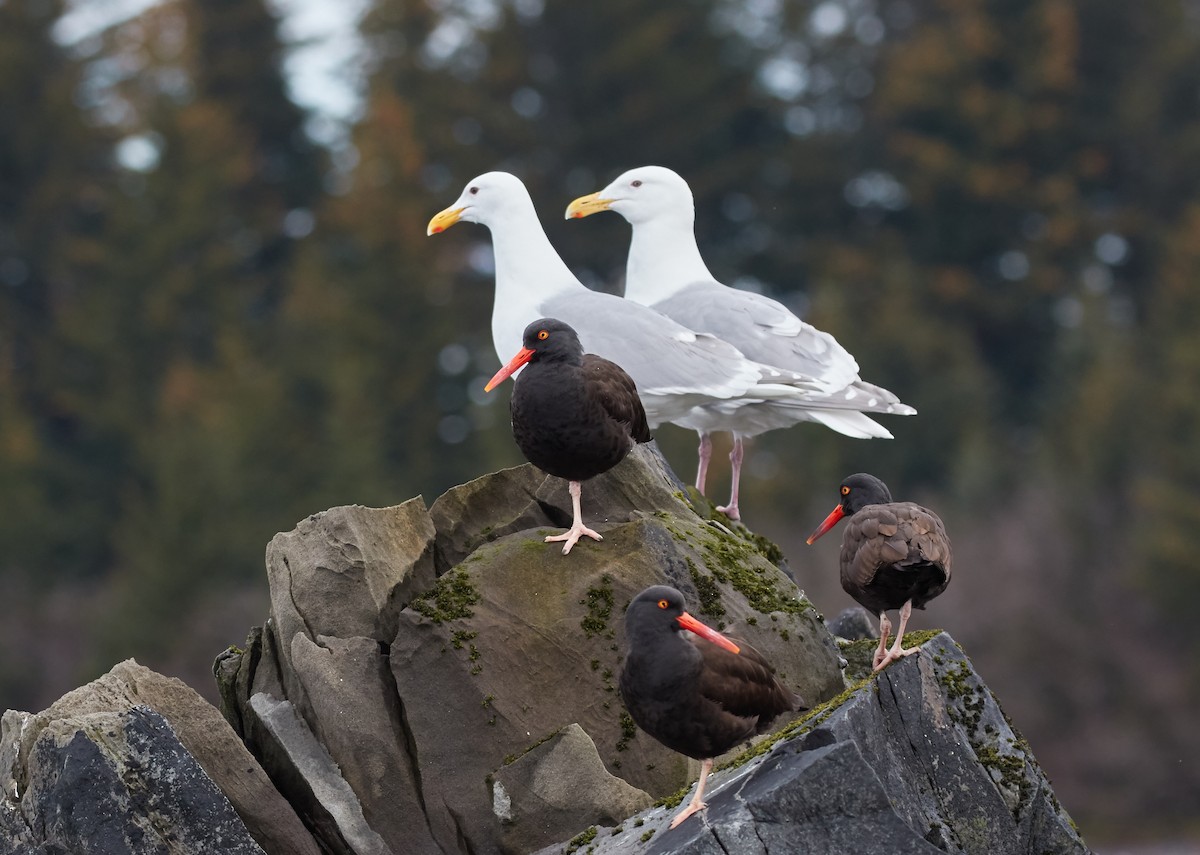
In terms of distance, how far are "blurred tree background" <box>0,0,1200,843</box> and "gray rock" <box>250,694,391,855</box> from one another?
3131 centimetres

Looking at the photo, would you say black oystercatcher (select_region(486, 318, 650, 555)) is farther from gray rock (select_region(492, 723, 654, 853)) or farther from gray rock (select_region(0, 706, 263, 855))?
gray rock (select_region(0, 706, 263, 855))

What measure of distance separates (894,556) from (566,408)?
69.0 inches

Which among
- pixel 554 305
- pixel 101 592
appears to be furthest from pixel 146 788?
pixel 101 592

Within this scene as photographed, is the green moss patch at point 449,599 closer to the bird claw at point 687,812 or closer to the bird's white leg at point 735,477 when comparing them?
the bird claw at point 687,812

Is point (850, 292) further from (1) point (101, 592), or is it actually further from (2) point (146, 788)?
(2) point (146, 788)

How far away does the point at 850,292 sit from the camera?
177 feet

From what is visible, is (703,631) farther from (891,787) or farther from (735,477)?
(735,477)

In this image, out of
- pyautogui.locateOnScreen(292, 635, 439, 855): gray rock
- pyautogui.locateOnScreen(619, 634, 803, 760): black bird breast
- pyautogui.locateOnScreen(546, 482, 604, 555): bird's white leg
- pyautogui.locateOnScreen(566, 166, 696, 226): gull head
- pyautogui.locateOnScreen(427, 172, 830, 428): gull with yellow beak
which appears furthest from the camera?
pyautogui.locateOnScreen(566, 166, 696, 226): gull head

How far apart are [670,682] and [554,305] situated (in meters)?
4.43

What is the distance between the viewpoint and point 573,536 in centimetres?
1039

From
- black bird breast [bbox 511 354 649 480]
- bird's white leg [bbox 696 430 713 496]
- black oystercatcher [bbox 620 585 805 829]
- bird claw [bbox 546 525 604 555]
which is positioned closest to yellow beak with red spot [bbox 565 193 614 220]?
bird's white leg [bbox 696 430 713 496]

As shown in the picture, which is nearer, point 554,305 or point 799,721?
point 799,721

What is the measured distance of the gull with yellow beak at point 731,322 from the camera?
41.1 feet

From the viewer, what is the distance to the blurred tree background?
46.2 meters
